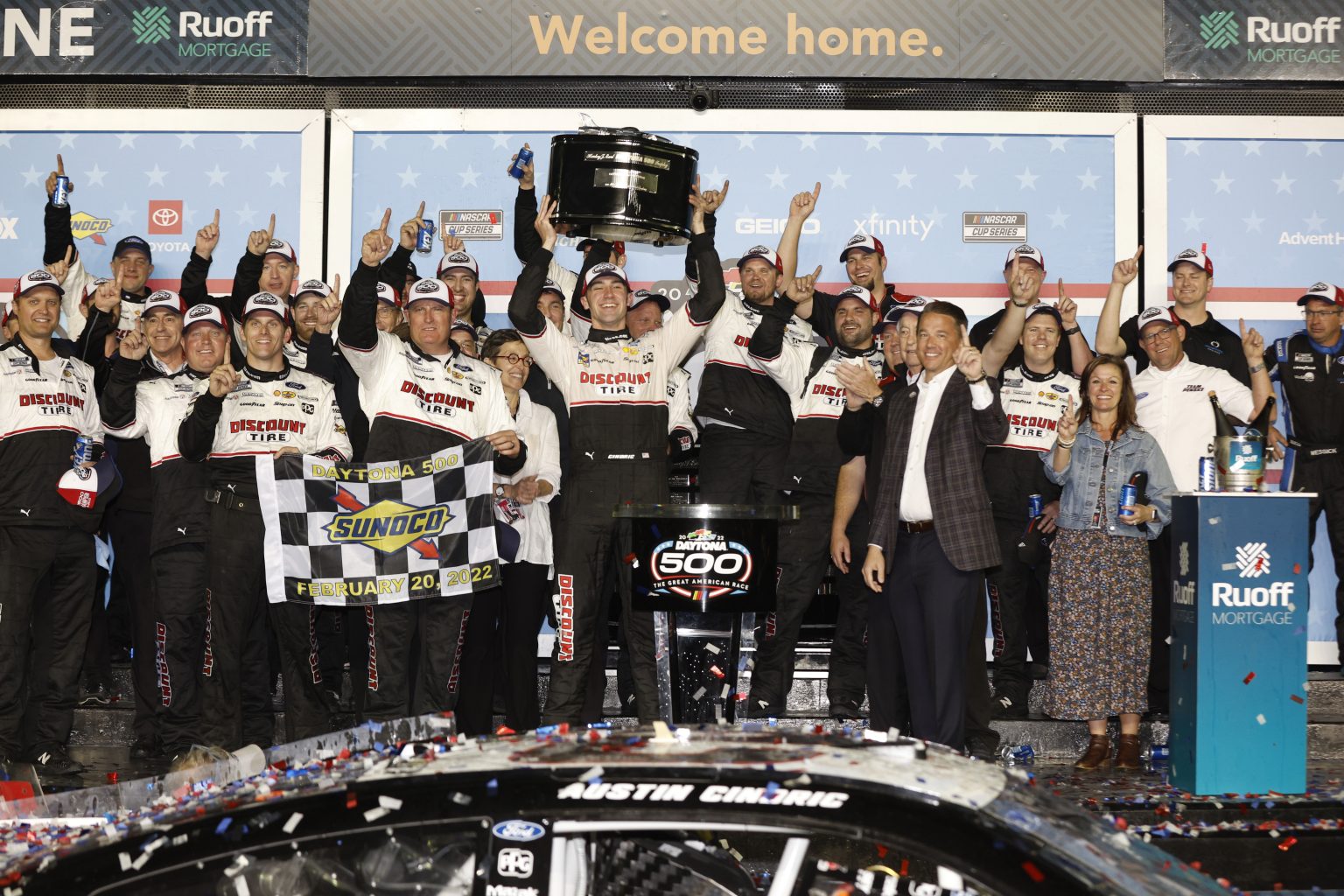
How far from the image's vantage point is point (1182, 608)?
5629 mm

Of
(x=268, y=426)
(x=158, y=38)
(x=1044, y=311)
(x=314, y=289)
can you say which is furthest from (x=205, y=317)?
(x=1044, y=311)

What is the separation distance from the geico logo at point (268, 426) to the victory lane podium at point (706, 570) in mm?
1867

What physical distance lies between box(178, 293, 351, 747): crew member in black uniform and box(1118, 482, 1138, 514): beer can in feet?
11.9

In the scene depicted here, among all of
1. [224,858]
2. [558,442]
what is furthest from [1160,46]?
[224,858]

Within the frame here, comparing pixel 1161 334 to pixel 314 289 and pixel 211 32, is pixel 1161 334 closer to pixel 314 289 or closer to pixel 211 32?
pixel 314 289

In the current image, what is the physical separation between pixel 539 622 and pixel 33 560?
241 cm

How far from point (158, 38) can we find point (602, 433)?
435cm

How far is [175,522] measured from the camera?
6426 millimetres

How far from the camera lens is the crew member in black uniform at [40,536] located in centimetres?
638

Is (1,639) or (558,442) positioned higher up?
(558,442)

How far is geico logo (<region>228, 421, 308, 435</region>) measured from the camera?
6.41 meters

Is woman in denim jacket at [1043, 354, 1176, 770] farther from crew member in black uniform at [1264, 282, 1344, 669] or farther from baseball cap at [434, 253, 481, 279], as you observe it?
baseball cap at [434, 253, 481, 279]

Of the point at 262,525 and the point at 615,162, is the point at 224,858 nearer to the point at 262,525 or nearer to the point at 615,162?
the point at 262,525

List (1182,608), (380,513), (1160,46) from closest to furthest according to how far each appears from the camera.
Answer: (1182,608) → (380,513) → (1160,46)
